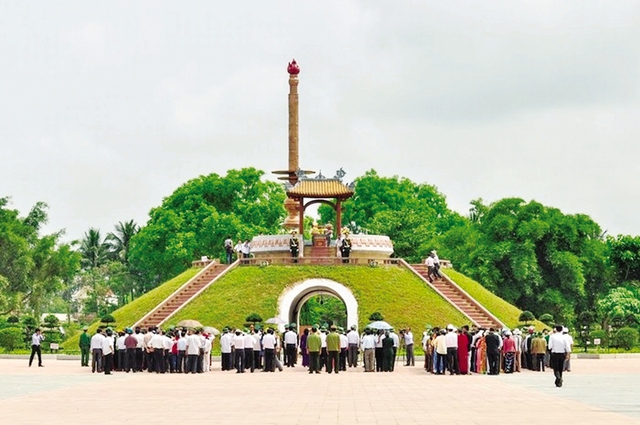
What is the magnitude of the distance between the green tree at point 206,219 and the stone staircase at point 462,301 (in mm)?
24028

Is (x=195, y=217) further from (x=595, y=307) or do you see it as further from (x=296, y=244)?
(x=595, y=307)

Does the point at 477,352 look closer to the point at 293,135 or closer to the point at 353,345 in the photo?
the point at 353,345

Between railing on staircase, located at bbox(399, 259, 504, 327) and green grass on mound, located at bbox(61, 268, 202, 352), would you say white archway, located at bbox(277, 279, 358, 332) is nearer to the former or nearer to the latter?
railing on staircase, located at bbox(399, 259, 504, 327)

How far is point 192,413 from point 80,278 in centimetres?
8711

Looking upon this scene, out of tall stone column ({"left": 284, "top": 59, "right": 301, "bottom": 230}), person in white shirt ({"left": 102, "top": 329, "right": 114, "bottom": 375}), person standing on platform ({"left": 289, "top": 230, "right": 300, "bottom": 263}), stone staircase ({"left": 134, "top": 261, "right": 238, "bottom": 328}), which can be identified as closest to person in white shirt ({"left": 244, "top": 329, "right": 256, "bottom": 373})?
person in white shirt ({"left": 102, "top": 329, "right": 114, "bottom": 375})

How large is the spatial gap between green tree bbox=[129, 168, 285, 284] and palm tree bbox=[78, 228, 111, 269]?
64.7 ft

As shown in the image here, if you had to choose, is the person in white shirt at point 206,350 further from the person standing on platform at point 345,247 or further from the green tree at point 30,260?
the green tree at point 30,260

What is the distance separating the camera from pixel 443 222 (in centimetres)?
9738

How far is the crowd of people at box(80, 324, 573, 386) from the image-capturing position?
37.4 m

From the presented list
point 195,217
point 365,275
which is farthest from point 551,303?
point 195,217

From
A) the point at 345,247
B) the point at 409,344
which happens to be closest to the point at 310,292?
the point at 345,247

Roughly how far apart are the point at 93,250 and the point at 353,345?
67395 millimetres

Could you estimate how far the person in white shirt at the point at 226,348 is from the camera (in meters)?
39.7

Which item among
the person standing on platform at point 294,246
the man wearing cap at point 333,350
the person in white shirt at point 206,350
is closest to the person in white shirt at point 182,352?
the person in white shirt at point 206,350
